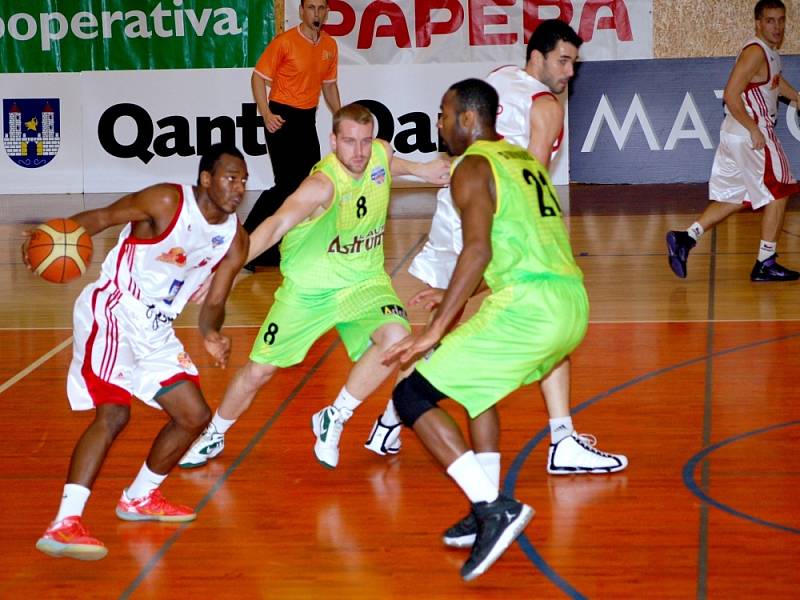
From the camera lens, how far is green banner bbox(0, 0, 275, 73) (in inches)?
627

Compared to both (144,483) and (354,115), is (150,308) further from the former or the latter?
(354,115)

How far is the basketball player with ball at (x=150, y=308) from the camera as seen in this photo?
16.1ft

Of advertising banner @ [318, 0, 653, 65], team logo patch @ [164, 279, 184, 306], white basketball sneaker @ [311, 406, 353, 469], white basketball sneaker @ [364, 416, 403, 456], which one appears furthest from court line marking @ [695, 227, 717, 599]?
advertising banner @ [318, 0, 653, 65]

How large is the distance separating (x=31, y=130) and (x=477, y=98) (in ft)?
41.3

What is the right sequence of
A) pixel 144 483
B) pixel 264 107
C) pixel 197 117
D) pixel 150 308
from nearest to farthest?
pixel 150 308 → pixel 144 483 → pixel 264 107 → pixel 197 117

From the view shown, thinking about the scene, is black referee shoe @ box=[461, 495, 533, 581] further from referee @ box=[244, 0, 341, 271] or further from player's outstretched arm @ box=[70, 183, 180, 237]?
referee @ box=[244, 0, 341, 271]

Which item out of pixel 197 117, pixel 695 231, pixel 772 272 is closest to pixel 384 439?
pixel 695 231

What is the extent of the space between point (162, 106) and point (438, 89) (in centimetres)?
344

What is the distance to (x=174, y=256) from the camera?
5.04 metres

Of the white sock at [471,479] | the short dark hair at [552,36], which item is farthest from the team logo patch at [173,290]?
the short dark hair at [552,36]

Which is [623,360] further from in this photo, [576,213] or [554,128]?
[576,213]

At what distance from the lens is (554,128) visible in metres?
5.84

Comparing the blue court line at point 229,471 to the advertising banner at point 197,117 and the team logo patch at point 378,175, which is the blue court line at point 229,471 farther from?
the advertising banner at point 197,117

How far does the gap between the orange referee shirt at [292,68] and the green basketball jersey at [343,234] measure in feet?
17.0
